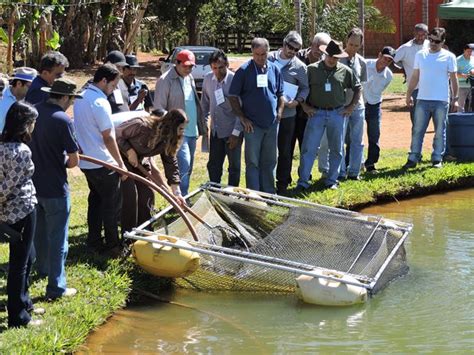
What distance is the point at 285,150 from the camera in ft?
37.1

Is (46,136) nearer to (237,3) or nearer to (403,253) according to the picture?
(403,253)

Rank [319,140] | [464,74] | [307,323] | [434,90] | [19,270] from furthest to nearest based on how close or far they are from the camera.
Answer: [464,74] → [434,90] → [319,140] → [307,323] → [19,270]

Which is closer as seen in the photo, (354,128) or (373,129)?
(354,128)

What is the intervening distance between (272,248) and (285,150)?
9.54ft

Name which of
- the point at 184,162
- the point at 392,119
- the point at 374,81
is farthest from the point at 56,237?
the point at 392,119

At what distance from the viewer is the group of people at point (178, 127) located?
21.9 ft

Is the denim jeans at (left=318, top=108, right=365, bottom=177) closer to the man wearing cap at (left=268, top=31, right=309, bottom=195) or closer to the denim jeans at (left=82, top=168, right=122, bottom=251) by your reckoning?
the man wearing cap at (left=268, top=31, right=309, bottom=195)

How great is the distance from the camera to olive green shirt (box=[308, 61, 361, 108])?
441 inches

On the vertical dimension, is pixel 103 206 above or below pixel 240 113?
below

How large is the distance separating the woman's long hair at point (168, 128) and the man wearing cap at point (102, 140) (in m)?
0.43

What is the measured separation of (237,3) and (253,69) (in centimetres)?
3237

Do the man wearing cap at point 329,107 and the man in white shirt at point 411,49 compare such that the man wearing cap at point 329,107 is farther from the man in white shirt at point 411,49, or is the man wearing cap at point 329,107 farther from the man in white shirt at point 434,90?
the man in white shirt at point 411,49

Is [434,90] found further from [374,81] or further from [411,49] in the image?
[411,49]

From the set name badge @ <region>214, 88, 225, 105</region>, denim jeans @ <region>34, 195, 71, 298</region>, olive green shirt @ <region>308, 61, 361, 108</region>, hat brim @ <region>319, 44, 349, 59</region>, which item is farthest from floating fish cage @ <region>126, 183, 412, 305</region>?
hat brim @ <region>319, 44, 349, 59</region>
